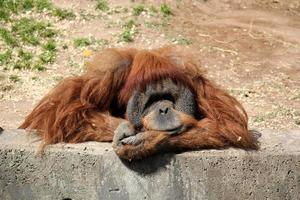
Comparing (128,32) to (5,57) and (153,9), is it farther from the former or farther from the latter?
(5,57)

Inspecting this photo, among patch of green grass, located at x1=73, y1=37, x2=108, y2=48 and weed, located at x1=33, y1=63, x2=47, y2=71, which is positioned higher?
patch of green grass, located at x1=73, y1=37, x2=108, y2=48

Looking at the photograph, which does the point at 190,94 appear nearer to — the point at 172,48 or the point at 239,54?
the point at 172,48

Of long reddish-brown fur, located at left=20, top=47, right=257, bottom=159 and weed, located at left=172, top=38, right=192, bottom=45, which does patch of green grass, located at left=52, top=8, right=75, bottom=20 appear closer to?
weed, located at left=172, top=38, right=192, bottom=45

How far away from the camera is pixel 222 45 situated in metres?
6.20

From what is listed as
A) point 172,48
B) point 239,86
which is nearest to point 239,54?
point 239,86

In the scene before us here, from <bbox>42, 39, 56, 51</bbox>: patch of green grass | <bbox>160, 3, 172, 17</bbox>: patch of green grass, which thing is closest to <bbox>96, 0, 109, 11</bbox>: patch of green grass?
<bbox>160, 3, 172, 17</bbox>: patch of green grass

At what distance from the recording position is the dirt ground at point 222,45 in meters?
5.17

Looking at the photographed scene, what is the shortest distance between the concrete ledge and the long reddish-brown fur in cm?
6

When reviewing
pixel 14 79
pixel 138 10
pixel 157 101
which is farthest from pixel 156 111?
pixel 138 10

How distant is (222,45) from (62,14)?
4.84ft

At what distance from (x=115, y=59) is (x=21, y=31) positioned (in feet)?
9.93

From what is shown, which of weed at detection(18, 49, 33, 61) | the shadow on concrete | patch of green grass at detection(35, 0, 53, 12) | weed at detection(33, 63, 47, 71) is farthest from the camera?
patch of green grass at detection(35, 0, 53, 12)

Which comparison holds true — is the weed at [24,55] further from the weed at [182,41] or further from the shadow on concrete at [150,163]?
the shadow on concrete at [150,163]

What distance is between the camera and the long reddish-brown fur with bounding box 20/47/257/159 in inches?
123
